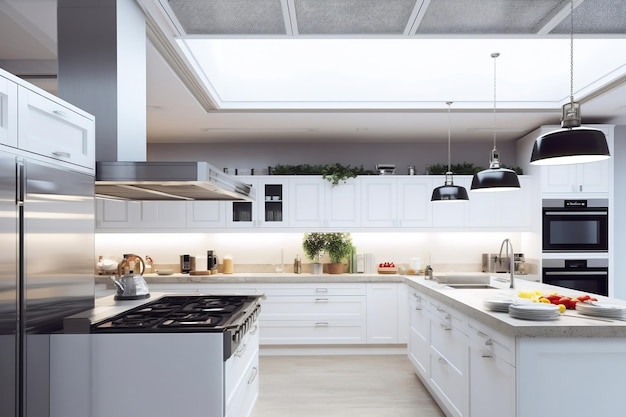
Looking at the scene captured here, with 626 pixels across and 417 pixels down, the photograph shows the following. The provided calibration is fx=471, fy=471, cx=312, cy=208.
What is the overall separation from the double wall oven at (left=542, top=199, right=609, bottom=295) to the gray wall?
125 centimetres

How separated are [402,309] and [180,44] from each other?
3944mm

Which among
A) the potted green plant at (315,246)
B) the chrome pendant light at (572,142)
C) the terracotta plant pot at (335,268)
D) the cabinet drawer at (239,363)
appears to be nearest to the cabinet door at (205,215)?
the potted green plant at (315,246)

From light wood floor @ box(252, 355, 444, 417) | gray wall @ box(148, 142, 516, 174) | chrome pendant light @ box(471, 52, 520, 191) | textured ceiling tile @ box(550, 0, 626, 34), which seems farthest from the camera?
gray wall @ box(148, 142, 516, 174)

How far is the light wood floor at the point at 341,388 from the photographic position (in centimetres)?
391

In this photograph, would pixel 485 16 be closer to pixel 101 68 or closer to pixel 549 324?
pixel 549 324

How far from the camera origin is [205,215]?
597 centimetres

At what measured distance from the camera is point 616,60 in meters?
4.14

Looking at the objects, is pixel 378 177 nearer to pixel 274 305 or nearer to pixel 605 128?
pixel 274 305

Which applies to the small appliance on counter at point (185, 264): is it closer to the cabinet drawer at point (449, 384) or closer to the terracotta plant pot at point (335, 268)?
the terracotta plant pot at point (335, 268)

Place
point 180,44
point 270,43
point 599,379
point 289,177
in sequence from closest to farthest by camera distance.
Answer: point 599,379 < point 180,44 < point 270,43 < point 289,177

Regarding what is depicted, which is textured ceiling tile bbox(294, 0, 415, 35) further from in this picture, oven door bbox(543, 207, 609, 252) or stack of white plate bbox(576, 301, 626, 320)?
oven door bbox(543, 207, 609, 252)

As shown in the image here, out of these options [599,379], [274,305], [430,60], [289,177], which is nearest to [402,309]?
[274,305]

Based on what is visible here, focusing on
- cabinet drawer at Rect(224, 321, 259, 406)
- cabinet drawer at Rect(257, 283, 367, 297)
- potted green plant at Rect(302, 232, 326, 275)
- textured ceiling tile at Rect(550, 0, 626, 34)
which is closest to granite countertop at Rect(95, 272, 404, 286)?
cabinet drawer at Rect(257, 283, 367, 297)

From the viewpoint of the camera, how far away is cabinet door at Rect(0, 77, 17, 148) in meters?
1.72
